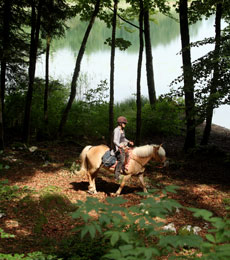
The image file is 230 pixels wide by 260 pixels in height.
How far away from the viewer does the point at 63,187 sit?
30.0ft

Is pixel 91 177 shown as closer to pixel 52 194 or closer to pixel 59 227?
pixel 52 194

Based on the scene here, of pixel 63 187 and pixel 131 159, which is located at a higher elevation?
pixel 131 159

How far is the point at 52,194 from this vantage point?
8.03 m

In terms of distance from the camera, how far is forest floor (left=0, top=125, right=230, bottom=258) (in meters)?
6.57

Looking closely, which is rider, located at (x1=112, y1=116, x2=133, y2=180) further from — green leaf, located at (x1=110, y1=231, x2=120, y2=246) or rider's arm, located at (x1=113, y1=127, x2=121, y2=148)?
green leaf, located at (x1=110, y1=231, x2=120, y2=246)

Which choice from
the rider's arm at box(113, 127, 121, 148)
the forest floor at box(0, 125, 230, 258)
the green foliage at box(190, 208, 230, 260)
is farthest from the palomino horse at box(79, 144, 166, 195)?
the green foliage at box(190, 208, 230, 260)

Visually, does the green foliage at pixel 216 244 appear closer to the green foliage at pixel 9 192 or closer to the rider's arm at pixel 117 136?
the rider's arm at pixel 117 136

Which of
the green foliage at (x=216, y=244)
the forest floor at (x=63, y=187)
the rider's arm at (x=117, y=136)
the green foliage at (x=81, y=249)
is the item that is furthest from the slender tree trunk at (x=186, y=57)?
the green foliage at (x=216, y=244)

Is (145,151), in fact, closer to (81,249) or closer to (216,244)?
(81,249)

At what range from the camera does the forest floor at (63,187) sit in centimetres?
657

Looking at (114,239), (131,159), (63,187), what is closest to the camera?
(114,239)

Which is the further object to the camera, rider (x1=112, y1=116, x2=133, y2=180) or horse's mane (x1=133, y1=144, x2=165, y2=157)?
horse's mane (x1=133, y1=144, x2=165, y2=157)

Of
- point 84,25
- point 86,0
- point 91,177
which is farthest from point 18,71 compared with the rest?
point 84,25

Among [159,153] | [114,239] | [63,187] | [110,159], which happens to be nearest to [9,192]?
[63,187]
